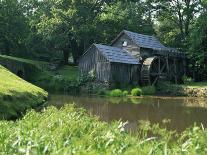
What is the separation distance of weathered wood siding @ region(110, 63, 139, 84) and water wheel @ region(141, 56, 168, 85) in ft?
3.21

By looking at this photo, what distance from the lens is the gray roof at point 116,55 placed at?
139 ft

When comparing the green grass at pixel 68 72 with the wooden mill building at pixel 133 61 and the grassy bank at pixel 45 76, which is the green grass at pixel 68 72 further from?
the wooden mill building at pixel 133 61

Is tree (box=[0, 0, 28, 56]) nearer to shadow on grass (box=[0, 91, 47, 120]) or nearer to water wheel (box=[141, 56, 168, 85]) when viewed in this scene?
water wheel (box=[141, 56, 168, 85])

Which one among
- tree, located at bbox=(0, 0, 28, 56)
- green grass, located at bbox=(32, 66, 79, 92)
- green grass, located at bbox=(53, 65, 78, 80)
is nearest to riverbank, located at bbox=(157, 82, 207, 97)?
green grass, located at bbox=(32, 66, 79, 92)

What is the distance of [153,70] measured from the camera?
48.0 metres

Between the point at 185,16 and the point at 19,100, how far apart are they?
41.4m

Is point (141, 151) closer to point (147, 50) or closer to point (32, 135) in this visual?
point (32, 135)

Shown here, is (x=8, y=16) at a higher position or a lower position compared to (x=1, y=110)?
higher

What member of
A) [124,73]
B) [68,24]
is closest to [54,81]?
[124,73]

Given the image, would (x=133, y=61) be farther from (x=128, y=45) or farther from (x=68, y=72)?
(x=68, y=72)

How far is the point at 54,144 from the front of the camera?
7.31 meters

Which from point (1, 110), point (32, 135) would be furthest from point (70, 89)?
point (32, 135)

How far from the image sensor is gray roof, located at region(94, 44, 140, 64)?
42375 mm

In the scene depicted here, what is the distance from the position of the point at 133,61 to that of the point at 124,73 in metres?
1.85
